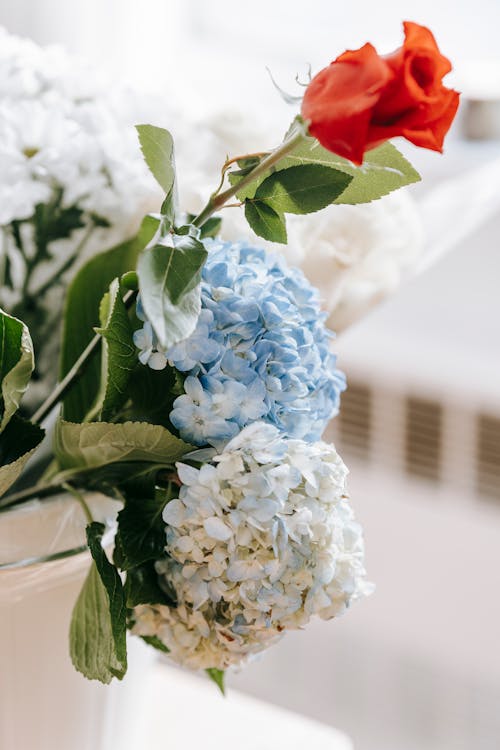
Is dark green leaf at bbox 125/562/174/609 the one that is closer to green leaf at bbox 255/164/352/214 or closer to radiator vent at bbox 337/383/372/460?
green leaf at bbox 255/164/352/214

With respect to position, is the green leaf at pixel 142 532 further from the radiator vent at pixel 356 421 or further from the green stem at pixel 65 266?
the radiator vent at pixel 356 421

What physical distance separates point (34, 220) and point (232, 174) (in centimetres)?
18

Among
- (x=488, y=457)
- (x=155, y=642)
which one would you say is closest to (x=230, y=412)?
(x=155, y=642)

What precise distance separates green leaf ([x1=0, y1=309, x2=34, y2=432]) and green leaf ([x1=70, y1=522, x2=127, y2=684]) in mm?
56

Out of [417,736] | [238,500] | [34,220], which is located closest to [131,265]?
[34,220]

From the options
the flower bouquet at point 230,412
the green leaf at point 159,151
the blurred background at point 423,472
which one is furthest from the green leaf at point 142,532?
the blurred background at point 423,472

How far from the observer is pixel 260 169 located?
32 centimetres

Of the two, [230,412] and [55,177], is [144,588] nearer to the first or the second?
[230,412]

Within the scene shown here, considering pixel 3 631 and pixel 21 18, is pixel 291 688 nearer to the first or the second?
pixel 21 18

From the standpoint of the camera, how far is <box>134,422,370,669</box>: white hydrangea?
0.32 metres

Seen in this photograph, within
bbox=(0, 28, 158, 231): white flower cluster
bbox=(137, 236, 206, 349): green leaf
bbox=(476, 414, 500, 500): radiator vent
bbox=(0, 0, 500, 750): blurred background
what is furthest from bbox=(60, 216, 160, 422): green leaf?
bbox=(476, 414, 500, 500): radiator vent

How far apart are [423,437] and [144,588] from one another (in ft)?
3.35

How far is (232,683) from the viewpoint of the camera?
1386 mm

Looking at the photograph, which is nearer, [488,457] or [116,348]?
[116,348]
